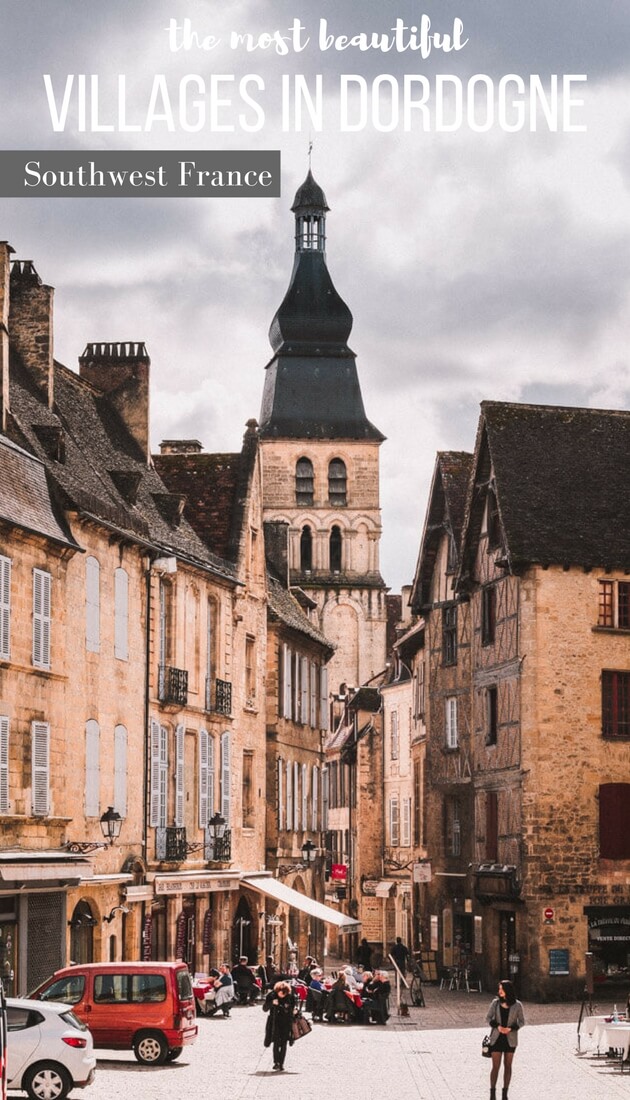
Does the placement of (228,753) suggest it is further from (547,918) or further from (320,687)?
(320,687)

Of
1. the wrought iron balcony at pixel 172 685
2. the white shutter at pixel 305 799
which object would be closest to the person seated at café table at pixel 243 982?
the wrought iron balcony at pixel 172 685

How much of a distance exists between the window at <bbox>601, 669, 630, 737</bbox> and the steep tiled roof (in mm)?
2504

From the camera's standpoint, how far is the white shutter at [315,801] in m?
55.9

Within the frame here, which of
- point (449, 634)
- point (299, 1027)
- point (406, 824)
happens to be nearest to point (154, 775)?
point (299, 1027)

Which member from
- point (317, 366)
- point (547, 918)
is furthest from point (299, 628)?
point (317, 366)

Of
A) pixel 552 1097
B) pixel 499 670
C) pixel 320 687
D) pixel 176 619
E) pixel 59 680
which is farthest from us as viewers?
pixel 320 687

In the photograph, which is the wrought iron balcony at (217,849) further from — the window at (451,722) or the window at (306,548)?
the window at (306,548)

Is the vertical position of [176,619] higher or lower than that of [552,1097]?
higher

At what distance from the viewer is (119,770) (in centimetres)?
3612

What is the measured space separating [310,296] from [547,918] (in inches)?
2710

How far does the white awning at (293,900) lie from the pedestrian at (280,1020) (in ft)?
57.0

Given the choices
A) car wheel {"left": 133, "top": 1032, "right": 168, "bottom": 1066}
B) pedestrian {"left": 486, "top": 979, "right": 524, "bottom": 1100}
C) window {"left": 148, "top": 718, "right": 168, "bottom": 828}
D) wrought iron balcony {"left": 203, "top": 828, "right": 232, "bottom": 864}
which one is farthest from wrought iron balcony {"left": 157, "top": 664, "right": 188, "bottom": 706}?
pedestrian {"left": 486, "top": 979, "right": 524, "bottom": 1100}

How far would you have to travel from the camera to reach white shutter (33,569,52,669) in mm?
31156

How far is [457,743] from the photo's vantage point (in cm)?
4981
